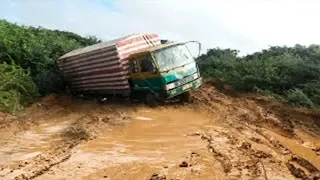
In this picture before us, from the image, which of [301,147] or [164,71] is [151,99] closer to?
[164,71]

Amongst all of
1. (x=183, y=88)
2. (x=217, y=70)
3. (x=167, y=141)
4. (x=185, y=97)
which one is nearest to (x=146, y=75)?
(x=183, y=88)

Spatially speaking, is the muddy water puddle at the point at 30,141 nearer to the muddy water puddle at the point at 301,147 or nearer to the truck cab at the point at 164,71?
the truck cab at the point at 164,71

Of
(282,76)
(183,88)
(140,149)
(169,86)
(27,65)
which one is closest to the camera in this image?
(140,149)

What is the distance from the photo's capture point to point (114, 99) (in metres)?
16.2

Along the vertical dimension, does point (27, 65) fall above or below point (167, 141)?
above

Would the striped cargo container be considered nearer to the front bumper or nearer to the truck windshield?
the truck windshield

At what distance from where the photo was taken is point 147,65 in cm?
1423

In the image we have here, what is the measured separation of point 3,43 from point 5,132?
27.8 feet

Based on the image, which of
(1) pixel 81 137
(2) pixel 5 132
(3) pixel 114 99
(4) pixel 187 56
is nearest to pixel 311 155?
(1) pixel 81 137

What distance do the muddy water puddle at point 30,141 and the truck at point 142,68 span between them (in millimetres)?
2578

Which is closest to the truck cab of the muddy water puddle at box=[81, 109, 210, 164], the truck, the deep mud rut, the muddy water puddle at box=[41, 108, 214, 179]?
the truck

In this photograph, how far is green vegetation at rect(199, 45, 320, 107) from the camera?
13695mm

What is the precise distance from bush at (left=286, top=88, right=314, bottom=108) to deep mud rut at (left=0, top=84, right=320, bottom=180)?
1.58 feet

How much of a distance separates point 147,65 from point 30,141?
14.9ft
